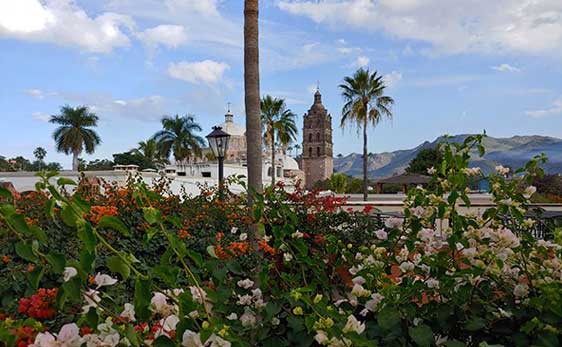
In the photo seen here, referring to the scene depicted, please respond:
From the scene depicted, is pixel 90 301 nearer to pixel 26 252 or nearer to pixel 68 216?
pixel 26 252

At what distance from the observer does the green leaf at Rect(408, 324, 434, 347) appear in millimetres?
1307

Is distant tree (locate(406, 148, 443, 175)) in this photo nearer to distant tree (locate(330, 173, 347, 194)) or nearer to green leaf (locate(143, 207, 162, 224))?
distant tree (locate(330, 173, 347, 194))

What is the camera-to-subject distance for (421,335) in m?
1.33

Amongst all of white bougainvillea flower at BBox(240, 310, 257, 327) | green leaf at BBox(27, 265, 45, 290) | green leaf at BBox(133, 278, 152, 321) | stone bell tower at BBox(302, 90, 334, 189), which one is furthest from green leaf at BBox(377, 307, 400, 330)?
stone bell tower at BBox(302, 90, 334, 189)

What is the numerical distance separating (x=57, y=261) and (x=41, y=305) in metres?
0.39

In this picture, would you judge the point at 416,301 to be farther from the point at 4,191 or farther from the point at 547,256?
the point at 4,191

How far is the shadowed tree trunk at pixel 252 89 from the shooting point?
4469 mm

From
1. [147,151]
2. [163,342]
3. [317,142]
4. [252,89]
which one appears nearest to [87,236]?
[163,342]

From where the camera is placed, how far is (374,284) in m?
1.68

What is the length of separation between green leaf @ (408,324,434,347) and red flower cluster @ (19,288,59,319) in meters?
0.97

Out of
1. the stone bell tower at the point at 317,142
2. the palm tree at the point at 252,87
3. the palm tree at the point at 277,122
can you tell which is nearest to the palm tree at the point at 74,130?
the palm tree at the point at 277,122

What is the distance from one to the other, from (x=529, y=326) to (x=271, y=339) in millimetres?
714

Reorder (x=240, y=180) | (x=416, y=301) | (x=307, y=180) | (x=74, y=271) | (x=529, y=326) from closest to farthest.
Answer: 1. (x=74, y=271)
2. (x=529, y=326)
3. (x=416, y=301)
4. (x=240, y=180)
5. (x=307, y=180)

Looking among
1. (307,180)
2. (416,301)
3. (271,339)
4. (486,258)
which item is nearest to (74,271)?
(271,339)
